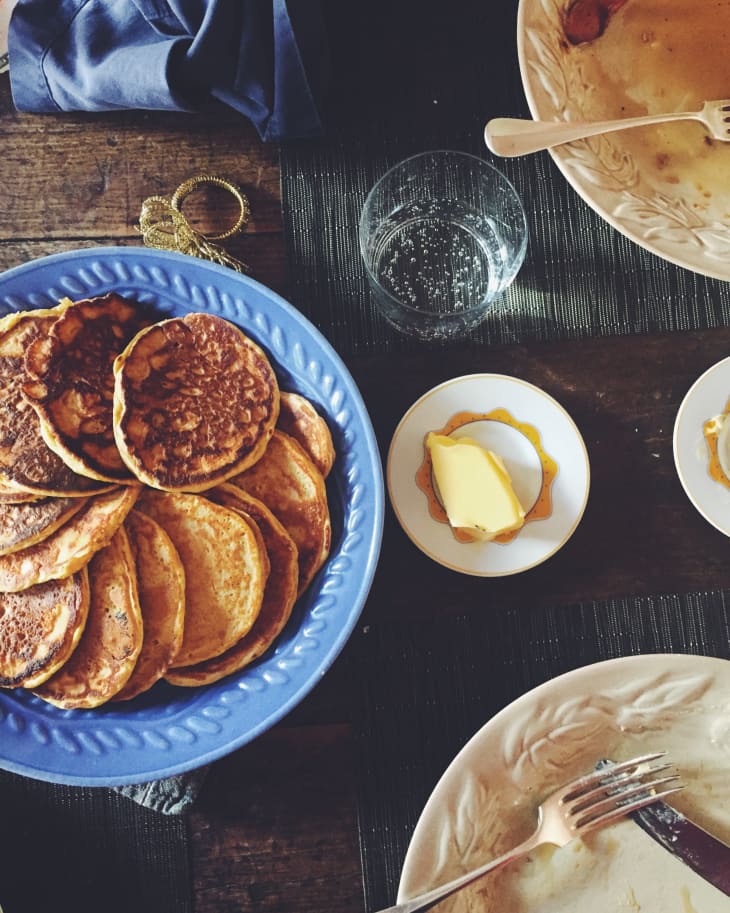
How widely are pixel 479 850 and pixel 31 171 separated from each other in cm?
123

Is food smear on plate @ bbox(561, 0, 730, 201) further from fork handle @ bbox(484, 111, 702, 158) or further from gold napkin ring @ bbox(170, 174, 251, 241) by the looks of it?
gold napkin ring @ bbox(170, 174, 251, 241)

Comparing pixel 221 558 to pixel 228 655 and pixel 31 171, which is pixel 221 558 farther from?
pixel 31 171

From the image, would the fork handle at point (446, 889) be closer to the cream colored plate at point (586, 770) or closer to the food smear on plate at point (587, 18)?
the cream colored plate at point (586, 770)

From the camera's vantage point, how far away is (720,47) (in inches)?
46.9

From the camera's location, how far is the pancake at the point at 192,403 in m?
1.08

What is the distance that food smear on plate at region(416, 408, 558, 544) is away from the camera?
1.21m

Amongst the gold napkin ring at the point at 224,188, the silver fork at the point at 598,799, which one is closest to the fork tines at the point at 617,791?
the silver fork at the point at 598,799

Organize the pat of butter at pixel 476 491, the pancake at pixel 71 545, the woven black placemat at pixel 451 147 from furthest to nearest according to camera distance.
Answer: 1. the woven black placemat at pixel 451 147
2. the pat of butter at pixel 476 491
3. the pancake at pixel 71 545

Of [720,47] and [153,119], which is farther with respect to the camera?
[153,119]

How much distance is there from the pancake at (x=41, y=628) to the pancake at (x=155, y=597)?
0.26 feet

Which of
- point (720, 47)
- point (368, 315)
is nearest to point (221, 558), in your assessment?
point (368, 315)

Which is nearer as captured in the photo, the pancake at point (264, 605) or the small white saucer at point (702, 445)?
the pancake at point (264, 605)

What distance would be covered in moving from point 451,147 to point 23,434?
790 millimetres

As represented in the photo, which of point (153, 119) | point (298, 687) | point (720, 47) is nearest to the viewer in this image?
point (298, 687)
